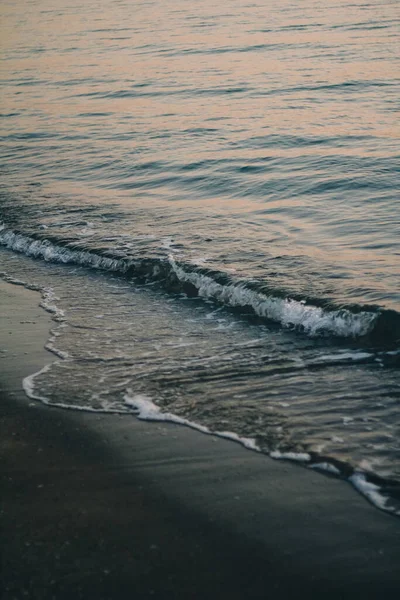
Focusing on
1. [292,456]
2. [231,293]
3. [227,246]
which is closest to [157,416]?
[292,456]

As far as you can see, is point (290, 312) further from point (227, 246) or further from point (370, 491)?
point (370, 491)

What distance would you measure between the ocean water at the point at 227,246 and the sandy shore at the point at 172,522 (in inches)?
12.5

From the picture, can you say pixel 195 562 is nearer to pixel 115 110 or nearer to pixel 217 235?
pixel 217 235

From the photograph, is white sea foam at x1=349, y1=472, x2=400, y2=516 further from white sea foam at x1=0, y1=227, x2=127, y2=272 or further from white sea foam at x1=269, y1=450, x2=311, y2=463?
white sea foam at x1=0, y1=227, x2=127, y2=272

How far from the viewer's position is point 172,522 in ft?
14.2

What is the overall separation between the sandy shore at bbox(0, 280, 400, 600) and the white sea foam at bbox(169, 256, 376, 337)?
2626mm

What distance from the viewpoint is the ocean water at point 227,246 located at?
234 inches

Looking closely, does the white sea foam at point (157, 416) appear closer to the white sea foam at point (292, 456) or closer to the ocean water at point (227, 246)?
the ocean water at point (227, 246)

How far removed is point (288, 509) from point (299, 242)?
650 cm

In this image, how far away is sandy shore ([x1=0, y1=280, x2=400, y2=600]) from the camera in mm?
3830

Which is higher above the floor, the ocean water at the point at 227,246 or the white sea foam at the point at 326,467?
the ocean water at the point at 227,246

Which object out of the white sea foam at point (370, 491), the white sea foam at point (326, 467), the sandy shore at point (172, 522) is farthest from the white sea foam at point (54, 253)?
the white sea foam at point (370, 491)

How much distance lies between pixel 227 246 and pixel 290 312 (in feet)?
8.96

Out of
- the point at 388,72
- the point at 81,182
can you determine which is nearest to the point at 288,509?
the point at 81,182
